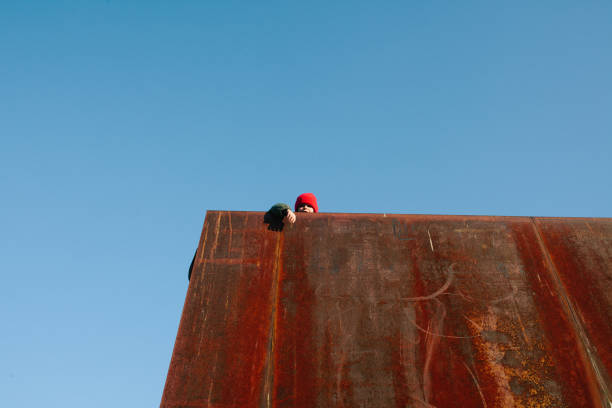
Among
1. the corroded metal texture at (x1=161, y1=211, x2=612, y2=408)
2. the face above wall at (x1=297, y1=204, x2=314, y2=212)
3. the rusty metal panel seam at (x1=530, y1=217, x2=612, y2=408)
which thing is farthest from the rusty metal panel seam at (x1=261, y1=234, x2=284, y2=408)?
the rusty metal panel seam at (x1=530, y1=217, x2=612, y2=408)

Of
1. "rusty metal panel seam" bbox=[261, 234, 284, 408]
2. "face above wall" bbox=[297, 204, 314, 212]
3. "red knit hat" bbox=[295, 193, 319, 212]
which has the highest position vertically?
"red knit hat" bbox=[295, 193, 319, 212]

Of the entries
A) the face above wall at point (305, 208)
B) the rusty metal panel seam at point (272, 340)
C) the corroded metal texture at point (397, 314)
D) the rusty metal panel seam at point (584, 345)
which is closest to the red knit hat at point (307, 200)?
the face above wall at point (305, 208)

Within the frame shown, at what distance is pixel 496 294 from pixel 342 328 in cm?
157

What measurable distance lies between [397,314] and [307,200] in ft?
6.90

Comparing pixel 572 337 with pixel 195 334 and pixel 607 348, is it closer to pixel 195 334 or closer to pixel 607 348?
pixel 607 348

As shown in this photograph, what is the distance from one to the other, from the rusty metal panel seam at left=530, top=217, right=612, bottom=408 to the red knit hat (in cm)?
264

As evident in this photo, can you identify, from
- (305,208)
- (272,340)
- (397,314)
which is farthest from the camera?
(305,208)

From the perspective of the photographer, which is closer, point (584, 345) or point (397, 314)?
point (584, 345)

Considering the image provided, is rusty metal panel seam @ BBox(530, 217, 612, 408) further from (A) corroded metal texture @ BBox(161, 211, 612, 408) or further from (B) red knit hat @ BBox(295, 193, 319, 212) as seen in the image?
(B) red knit hat @ BBox(295, 193, 319, 212)

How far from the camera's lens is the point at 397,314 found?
410cm

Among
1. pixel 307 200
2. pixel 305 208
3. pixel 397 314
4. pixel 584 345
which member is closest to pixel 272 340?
pixel 397 314

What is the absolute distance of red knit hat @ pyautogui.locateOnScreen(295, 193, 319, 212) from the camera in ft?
18.6

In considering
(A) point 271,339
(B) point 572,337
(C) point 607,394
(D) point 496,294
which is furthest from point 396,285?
(C) point 607,394

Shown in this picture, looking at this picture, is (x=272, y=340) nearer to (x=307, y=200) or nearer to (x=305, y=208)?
(x=305, y=208)
